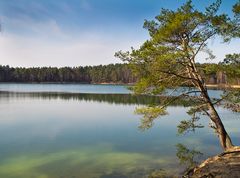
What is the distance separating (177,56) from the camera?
11.6 m

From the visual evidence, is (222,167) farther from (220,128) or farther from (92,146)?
(92,146)

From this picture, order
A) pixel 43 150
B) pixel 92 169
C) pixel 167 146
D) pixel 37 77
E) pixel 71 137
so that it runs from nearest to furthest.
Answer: pixel 92 169, pixel 43 150, pixel 167 146, pixel 71 137, pixel 37 77

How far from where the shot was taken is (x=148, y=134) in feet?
75.0

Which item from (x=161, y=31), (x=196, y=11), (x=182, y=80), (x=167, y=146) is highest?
(x=196, y=11)

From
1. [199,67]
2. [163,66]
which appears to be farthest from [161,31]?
[199,67]

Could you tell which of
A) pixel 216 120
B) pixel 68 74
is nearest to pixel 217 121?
pixel 216 120

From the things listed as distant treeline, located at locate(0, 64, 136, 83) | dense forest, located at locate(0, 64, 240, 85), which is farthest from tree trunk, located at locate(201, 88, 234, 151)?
distant treeline, located at locate(0, 64, 136, 83)

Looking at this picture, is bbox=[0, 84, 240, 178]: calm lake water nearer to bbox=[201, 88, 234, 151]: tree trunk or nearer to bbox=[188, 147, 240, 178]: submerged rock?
bbox=[188, 147, 240, 178]: submerged rock

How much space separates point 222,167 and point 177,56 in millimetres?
4519

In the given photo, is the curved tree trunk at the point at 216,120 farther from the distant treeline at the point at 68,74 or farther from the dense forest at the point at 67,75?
the distant treeline at the point at 68,74

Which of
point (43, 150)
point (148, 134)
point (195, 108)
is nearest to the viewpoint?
point (195, 108)

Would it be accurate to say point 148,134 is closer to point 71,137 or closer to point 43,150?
point 71,137

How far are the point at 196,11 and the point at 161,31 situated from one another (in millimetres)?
1706

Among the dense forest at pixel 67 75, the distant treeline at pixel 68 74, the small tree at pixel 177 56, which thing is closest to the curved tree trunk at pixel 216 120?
the small tree at pixel 177 56
